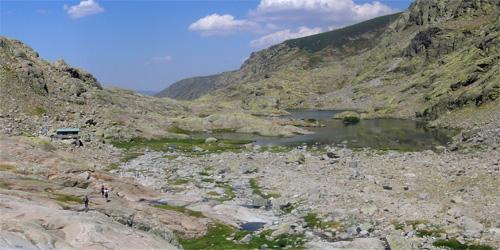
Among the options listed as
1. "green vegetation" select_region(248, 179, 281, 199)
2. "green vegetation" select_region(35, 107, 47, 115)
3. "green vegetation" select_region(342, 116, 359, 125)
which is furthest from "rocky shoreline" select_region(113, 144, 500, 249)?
"green vegetation" select_region(342, 116, 359, 125)

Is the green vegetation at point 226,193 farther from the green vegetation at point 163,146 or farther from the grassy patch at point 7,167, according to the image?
the green vegetation at point 163,146

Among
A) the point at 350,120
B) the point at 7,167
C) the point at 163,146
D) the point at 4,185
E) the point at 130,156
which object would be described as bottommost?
the point at 130,156

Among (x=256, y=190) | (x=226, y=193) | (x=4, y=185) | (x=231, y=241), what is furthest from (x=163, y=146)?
(x=231, y=241)

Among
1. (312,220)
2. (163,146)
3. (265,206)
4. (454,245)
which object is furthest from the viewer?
(163,146)

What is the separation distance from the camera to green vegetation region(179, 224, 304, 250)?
109ft

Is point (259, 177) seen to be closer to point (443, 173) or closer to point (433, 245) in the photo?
point (443, 173)

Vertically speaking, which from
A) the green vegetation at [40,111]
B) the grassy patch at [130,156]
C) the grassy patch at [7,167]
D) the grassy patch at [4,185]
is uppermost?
the green vegetation at [40,111]

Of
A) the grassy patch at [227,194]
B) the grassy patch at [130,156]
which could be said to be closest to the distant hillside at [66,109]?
the grassy patch at [130,156]

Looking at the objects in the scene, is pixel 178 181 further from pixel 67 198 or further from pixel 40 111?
pixel 40 111

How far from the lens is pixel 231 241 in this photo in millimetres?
34938

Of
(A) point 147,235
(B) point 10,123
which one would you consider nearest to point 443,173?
(A) point 147,235

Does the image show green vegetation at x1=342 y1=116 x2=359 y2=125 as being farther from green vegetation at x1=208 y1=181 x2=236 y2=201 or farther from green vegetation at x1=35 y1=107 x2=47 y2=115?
green vegetation at x1=35 y1=107 x2=47 y2=115

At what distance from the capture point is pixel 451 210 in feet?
116

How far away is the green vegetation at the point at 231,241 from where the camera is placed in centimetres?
3338
